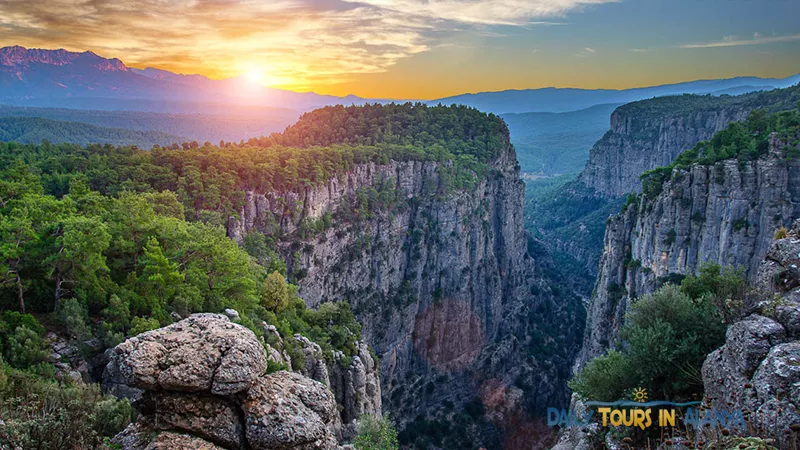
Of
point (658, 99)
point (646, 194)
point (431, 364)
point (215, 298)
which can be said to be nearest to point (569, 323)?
point (431, 364)

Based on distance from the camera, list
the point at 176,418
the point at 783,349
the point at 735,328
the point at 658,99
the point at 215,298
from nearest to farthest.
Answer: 1. the point at 176,418
2. the point at 783,349
3. the point at 735,328
4. the point at 215,298
5. the point at 658,99

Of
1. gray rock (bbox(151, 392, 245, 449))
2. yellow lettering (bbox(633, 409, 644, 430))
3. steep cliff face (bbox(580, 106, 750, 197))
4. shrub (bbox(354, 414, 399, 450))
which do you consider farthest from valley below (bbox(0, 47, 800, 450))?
steep cliff face (bbox(580, 106, 750, 197))

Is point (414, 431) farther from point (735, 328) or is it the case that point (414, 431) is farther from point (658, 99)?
point (658, 99)

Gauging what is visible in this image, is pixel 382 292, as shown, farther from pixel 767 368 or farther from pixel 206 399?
pixel 767 368

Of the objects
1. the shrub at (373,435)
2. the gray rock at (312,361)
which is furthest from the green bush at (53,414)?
the gray rock at (312,361)

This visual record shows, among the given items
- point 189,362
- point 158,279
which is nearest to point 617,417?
point 189,362

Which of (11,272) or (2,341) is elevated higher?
(11,272)

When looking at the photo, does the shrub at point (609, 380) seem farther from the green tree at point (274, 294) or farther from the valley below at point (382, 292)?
the green tree at point (274, 294)

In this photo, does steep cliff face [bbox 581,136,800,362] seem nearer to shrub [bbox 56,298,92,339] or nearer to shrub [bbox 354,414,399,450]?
shrub [bbox 354,414,399,450]
